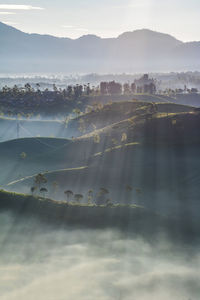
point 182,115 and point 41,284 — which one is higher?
point 182,115

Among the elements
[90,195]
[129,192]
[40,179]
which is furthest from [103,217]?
[40,179]

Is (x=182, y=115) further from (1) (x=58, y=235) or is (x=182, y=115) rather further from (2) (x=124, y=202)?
(1) (x=58, y=235)

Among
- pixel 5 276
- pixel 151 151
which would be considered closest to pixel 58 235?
pixel 5 276

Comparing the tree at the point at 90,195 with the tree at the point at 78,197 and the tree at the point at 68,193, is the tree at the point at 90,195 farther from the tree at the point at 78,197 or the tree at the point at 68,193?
the tree at the point at 68,193

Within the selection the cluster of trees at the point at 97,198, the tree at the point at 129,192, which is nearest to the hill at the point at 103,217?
the cluster of trees at the point at 97,198

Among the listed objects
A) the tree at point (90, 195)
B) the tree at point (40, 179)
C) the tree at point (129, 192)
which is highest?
the tree at point (40, 179)

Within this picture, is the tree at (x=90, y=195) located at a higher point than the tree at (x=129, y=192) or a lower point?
lower

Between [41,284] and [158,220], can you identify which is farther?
[158,220]

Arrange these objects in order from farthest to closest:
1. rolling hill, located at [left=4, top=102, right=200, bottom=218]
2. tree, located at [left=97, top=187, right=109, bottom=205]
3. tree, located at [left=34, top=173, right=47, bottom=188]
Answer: tree, located at [left=34, top=173, right=47, bottom=188] < rolling hill, located at [left=4, top=102, right=200, bottom=218] < tree, located at [left=97, top=187, right=109, bottom=205]

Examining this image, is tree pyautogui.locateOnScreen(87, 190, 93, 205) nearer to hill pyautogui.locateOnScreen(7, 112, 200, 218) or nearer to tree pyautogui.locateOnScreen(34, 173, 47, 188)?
hill pyautogui.locateOnScreen(7, 112, 200, 218)

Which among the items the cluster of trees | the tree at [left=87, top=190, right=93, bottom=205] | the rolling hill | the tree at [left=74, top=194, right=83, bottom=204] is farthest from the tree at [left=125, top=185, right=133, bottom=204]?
the tree at [left=74, top=194, right=83, bottom=204]

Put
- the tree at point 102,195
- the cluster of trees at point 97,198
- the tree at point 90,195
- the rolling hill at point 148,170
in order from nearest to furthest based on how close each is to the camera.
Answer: the cluster of trees at point 97,198 < the tree at point 102,195 < the rolling hill at point 148,170 < the tree at point 90,195
